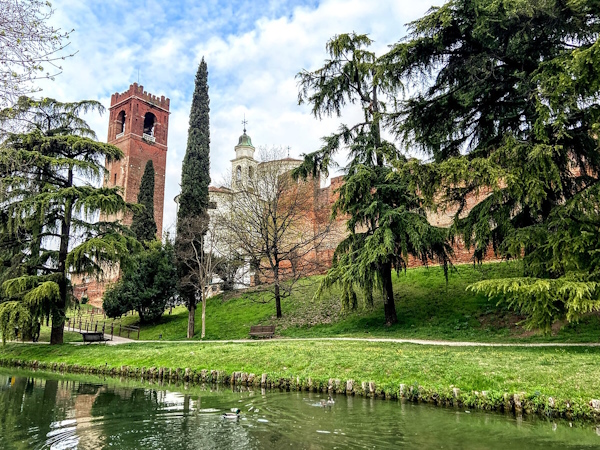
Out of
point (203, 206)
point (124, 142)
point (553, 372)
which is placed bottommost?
point (553, 372)

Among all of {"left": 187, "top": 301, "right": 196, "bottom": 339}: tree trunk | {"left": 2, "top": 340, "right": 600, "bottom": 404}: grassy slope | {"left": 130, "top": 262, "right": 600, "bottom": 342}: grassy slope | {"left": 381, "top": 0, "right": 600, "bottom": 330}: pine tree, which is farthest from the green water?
{"left": 187, "top": 301, "right": 196, "bottom": 339}: tree trunk

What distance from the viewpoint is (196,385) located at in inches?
392

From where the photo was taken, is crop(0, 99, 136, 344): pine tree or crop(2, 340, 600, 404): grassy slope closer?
crop(2, 340, 600, 404): grassy slope

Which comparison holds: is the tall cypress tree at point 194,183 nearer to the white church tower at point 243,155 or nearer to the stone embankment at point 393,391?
the stone embankment at point 393,391

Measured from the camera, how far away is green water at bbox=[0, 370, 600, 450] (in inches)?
204

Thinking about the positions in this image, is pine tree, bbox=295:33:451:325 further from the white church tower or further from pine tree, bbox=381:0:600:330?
the white church tower

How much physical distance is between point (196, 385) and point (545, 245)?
9.15 metres

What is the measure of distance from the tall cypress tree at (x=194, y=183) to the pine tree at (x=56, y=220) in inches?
173

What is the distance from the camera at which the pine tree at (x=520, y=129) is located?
31.7ft

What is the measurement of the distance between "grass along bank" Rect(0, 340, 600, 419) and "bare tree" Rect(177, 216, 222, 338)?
22.5ft

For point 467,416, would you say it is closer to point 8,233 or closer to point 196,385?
point 196,385

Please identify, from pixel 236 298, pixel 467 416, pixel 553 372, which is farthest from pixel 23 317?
pixel 553 372

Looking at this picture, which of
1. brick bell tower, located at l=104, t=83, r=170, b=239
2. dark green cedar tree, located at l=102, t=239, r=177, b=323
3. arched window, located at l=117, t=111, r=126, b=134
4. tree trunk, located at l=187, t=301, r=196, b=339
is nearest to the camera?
tree trunk, located at l=187, t=301, r=196, b=339

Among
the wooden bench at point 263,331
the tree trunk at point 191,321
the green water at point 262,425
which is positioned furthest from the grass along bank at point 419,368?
the tree trunk at point 191,321
